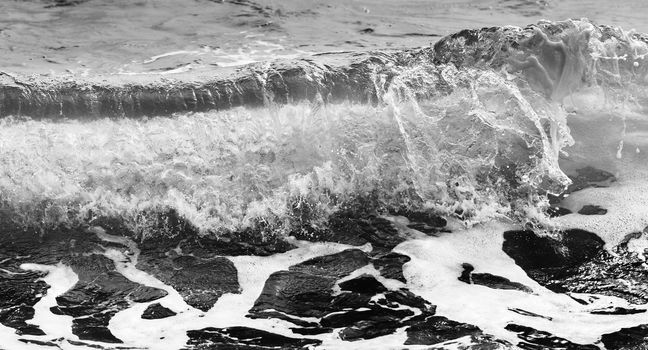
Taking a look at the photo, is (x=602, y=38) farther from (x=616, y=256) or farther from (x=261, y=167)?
(x=261, y=167)

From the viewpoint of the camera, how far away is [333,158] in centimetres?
589

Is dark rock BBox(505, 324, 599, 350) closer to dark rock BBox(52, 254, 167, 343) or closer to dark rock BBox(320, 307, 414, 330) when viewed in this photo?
dark rock BBox(320, 307, 414, 330)

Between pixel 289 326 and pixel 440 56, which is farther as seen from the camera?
pixel 440 56

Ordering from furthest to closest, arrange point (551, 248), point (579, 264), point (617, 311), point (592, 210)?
point (592, 210), point (551, 248), point (579, 264), point (617, 311)

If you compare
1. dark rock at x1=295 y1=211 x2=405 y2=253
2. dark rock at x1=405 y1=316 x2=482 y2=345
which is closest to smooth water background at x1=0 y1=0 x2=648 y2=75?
dark rock at x1=295 y1=211 x2=405 y2=253

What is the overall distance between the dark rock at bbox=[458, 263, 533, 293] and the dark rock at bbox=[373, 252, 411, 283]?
376 millimetres

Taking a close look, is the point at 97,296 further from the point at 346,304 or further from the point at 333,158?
the point at 333,158

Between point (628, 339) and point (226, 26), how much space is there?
5.62 meters

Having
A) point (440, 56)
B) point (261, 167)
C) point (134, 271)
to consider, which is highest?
point (440, 56)

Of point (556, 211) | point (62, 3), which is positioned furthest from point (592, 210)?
point (62, 3)

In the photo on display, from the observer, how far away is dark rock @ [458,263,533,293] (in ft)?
15.0

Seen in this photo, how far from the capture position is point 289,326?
13.4 ft

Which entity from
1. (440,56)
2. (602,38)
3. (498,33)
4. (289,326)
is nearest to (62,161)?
(289,326)

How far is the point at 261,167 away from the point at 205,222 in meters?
0.68
